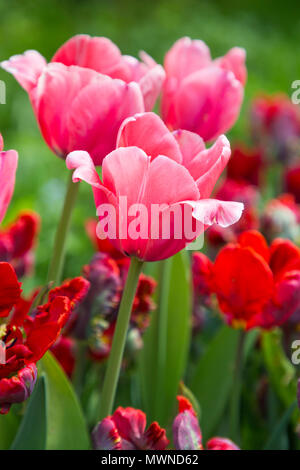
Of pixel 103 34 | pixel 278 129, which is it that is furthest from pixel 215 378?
pixel 103 34

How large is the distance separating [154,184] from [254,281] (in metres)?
0.16

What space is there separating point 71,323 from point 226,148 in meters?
0.24

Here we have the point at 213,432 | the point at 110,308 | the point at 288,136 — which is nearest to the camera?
the point at 110,308

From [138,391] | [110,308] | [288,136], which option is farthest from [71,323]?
[288,136]

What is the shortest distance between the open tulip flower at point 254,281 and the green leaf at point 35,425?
164mm

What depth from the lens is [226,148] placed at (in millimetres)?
451

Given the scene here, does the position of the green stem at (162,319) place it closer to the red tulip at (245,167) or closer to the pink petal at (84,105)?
the pink petal at (84,105)

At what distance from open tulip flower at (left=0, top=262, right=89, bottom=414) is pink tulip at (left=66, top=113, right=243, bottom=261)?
0.21 feet

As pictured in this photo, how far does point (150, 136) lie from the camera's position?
0.46 m

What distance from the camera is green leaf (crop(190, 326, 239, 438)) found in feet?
2.33

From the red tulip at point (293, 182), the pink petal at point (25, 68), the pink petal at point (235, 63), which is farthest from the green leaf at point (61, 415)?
the red tulip at point (293, 182)

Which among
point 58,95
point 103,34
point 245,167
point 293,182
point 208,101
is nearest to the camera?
point 58,95

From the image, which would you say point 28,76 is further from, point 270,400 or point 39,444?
point 270,400

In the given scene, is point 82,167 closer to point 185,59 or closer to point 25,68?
point 25,68
